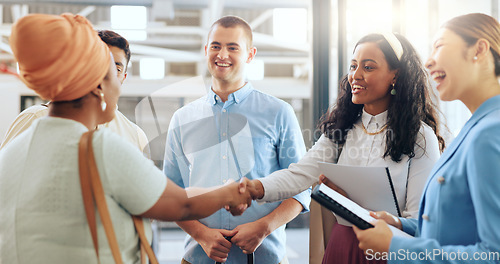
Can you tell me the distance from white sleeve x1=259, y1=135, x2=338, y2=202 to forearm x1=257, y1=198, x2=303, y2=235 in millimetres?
123

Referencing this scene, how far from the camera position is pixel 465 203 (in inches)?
46.7

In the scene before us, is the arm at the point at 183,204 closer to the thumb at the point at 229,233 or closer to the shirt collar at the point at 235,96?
the thumb at the point at 229,233

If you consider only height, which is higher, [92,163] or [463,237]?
[92,163]

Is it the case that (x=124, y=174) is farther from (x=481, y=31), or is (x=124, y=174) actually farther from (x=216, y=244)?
(x=481, y=31)

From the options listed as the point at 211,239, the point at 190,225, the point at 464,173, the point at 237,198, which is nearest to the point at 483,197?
the point at 464,173

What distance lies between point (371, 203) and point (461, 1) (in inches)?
61.5

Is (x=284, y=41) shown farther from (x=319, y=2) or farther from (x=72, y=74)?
(x=72, y=74)

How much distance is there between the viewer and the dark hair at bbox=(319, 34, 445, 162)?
163 centimetres

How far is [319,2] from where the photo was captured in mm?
3658

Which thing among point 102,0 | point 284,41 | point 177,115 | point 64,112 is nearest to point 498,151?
point 64,112

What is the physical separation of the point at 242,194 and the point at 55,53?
883mm

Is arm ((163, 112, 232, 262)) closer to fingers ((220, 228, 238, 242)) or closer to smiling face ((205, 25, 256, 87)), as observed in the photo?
fingers ((220, 228, 238, 242))

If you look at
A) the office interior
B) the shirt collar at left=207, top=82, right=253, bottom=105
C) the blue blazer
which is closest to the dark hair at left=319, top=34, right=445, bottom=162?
the office interior

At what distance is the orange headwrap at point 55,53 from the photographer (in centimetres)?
111
